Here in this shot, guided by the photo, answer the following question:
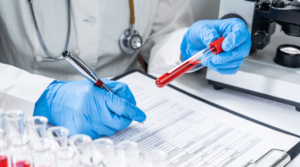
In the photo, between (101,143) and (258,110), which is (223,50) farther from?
(101,143)

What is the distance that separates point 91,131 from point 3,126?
0.22 m

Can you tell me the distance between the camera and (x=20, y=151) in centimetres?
50

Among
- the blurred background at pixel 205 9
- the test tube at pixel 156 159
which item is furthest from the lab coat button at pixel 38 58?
the blurred background at pixel 205 9

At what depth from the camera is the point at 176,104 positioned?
902 mm

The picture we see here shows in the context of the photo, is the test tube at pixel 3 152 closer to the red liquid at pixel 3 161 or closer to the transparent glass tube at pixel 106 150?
the red liquid at pixel 3 161

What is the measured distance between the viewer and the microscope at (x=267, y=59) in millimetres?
846

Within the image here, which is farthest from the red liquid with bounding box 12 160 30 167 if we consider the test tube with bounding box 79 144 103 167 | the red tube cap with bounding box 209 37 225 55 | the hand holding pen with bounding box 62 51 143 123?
the red tube cap with bounding box 209 37 225 55

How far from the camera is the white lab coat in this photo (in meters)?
1.00

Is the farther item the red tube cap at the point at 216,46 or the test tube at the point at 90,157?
the red tube cap at the point at 216,46

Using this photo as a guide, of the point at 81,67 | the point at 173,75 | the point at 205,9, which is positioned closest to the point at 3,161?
the point at 81,67

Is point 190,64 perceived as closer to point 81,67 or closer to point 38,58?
point 81,67

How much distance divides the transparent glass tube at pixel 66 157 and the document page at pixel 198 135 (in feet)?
0.74

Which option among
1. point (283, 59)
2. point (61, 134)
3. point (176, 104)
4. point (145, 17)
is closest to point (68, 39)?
point (145, 17)

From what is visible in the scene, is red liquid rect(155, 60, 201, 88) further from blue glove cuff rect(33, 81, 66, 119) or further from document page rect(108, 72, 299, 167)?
blue glove cuff rect(33, 81, 66, 119)
